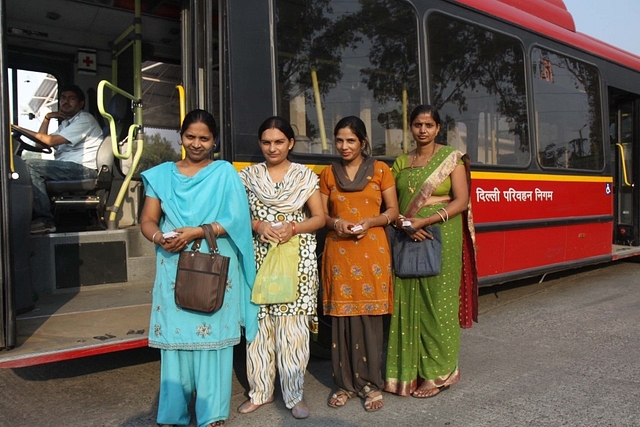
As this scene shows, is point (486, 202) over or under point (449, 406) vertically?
over

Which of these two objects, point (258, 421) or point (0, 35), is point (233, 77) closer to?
point (0, 35)

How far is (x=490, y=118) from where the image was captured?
191 inches

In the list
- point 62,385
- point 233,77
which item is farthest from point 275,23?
point 62,385

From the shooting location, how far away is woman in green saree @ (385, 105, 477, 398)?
10.1 feet

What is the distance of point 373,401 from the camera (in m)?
2.96

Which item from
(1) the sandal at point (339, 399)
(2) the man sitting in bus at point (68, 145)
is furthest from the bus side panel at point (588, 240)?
(2) the man sitting in bus at point (68, 145)

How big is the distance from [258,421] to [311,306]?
631mm

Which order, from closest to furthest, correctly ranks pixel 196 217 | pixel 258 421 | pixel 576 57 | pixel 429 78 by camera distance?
1. pixel 196 217
2. pixel 258 421
3. pixel 429 78
4. pixel 576 57

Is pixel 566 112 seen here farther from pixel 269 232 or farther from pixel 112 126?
pixel 112 126

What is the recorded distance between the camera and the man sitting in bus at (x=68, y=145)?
4.23 meters

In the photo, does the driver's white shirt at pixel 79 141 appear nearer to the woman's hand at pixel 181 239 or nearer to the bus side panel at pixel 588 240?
the woman's hand at pixel 181 239

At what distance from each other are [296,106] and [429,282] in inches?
53.4

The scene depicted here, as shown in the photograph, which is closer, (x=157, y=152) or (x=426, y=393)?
(x=426, y=393)

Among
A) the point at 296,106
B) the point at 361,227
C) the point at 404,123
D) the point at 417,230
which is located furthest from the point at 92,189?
the point at 417,230
